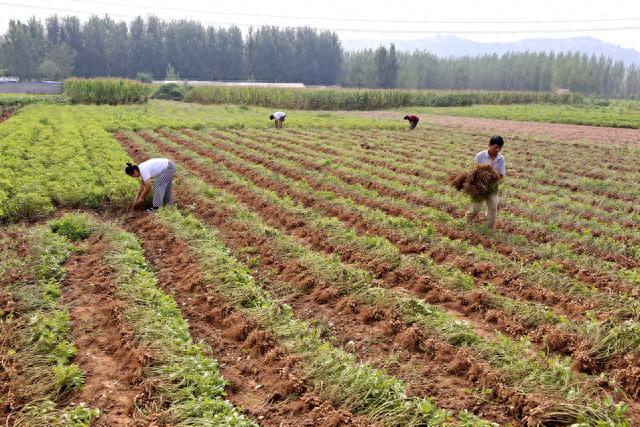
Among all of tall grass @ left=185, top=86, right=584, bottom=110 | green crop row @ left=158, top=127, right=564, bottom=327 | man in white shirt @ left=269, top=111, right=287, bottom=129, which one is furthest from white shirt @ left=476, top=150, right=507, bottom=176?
tall grass @ left=185, top=86, right=584, bottom=110

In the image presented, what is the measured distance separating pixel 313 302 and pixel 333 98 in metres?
42.6

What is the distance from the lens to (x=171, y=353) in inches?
209

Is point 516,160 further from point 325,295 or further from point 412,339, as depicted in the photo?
point 412,339

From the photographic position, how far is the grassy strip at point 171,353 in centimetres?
449

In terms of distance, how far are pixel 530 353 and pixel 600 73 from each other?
11032cm

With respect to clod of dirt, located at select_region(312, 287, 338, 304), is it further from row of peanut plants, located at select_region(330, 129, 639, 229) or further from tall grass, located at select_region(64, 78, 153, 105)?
tall grass, located at select_region(64, 78, 153, 105)

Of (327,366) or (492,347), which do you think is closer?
(327,366)

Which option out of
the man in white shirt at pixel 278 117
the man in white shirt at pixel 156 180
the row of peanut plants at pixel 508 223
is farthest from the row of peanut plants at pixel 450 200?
the man in white shirt at pixel 278 117

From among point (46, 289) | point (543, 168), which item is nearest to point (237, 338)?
point (46, 289)

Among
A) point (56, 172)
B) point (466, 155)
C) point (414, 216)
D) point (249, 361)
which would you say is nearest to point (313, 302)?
point (249, 361)

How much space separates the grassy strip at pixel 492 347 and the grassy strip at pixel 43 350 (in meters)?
3.57

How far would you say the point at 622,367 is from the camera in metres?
5.41

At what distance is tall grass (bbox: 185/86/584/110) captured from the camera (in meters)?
46.1

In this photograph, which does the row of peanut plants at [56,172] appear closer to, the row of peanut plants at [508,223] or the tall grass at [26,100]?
the row of peanut plants at [508,223]
